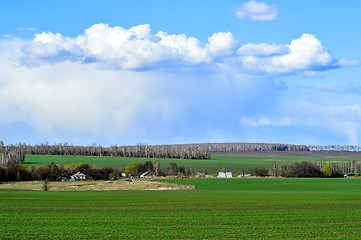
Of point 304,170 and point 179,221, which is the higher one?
point 304,170

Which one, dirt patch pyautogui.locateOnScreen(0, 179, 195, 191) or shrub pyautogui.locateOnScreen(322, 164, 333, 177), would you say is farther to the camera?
shrub pyautogui.locateOnScreen(322, 164, 333, 177)

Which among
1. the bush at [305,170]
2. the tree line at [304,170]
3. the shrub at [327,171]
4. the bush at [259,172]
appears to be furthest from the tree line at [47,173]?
the shrub at [327,171]

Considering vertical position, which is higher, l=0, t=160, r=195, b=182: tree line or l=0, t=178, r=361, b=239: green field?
l=0, t=160, r=195, b=182: tree line

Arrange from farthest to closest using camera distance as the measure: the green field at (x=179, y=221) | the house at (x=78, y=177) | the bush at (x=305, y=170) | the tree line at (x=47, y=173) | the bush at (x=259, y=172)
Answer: the bush at (x=259, y=172) < the bush at (x=305, y=170) < the house at (x=78, y=177) < the tree line at (x=47, y=173) < the green field at (x=179, y=221)

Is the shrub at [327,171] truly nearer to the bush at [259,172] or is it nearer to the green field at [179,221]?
the bush at [259,172]

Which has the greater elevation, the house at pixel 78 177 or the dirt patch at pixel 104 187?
the house at pixel 78 177

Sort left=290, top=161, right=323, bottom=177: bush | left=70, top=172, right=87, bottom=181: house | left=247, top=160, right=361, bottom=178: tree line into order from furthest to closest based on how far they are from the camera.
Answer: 1. left=247, top=160, right=361, bottom=178: tree line
2. left=290, top=161, right=323, bottom=177: bush
3. left=70, top=172, right=87, bottom=181: house

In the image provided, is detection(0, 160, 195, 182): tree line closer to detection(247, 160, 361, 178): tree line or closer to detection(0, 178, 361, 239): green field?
detection(247, 160, 361, 178): tree line

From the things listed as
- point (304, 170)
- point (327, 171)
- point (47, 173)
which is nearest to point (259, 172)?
point (304, 170)

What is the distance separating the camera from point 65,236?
2264 cm

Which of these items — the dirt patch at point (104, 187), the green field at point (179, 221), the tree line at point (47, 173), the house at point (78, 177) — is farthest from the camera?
the house at point (78, 177)

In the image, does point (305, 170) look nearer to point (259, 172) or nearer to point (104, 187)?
point (259, 172)

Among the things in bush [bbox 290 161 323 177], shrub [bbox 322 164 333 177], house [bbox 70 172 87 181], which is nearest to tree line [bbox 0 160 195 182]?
house [bbox 70 172 87 181]

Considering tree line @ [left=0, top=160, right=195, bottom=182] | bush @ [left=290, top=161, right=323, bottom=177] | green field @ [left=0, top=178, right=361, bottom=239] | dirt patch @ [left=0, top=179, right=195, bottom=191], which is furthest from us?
bush @ [left=290, top=161, right=323, bottom=177]
